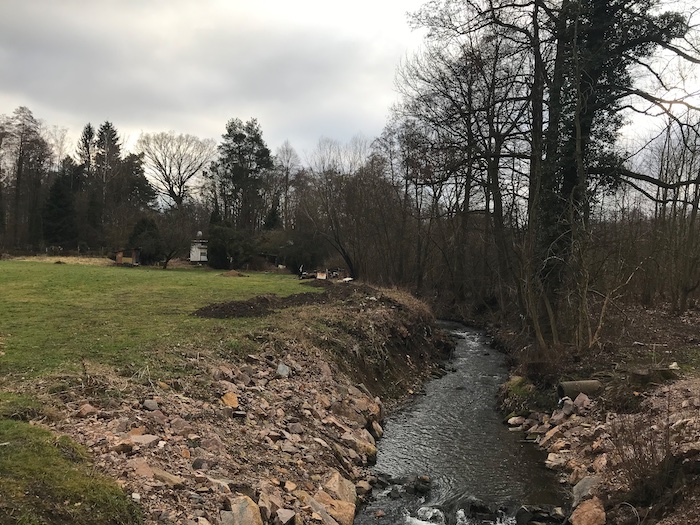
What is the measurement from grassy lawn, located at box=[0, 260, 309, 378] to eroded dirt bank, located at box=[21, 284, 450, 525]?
564 mm

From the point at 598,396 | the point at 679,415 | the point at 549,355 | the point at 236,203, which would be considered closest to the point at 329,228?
the point at 236,203

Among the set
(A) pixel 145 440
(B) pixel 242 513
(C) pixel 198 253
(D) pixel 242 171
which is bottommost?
(B) pixel 242 513

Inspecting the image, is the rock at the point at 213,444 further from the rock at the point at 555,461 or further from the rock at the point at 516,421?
the rock at the point at 516,421

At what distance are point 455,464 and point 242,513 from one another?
169 inches

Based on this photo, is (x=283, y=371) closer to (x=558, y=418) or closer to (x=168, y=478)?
(x=168, y=478)

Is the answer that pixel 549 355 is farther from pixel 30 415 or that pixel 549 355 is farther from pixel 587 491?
pixel 30 415

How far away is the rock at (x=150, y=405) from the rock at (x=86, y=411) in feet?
1.91

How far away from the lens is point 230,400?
6.79 meters

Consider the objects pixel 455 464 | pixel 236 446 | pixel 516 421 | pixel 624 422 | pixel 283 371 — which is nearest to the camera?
pixel 236 446

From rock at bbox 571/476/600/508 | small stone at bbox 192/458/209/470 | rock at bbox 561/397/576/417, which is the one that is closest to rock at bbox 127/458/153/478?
small stone at bbox 192/458/209/470

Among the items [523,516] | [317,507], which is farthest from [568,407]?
[317,507]

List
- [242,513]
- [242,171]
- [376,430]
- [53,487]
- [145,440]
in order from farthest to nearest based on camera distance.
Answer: [242,171]
[376,430]
[145,440]
[242,513]
[53,487]

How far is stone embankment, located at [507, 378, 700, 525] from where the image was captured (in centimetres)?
488

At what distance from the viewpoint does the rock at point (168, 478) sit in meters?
4.32
